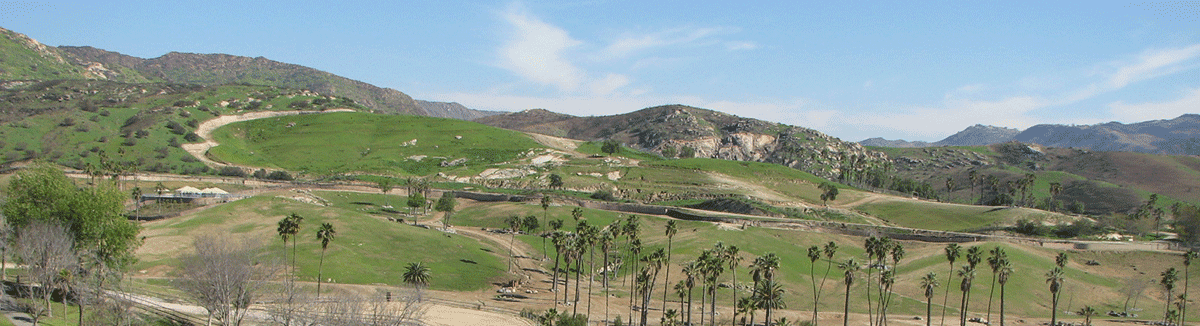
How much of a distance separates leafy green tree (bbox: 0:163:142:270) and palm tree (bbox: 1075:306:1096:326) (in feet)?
310

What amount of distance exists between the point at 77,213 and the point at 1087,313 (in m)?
101

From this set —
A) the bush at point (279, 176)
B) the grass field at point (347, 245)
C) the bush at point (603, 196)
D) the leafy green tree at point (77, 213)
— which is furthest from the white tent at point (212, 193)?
the bush at point (603, 196)

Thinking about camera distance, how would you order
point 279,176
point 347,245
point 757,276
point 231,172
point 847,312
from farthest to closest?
1. point 231,172
2. point 279,176
3. point 347,245
4. point 847,312
5. point 757,276

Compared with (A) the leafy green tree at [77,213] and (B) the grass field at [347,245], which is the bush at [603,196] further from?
(A) the leafy green tree at [77,213]

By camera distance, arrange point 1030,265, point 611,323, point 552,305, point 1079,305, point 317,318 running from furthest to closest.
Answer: point 1030,265 < point 1079,305 < point 552,305 < point 611,323 < point 317,318

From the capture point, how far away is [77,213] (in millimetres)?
59531

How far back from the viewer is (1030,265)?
97.3m

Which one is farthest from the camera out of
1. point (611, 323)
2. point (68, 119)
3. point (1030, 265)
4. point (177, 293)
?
point (68, 119)

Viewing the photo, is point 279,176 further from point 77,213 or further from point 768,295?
point 768,295

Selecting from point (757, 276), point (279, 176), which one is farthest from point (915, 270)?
point (279, 176)

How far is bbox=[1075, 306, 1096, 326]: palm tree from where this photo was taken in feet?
255

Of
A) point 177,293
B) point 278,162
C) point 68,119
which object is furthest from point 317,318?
point 68,119

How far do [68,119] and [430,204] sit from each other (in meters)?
115

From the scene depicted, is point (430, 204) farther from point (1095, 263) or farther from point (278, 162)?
point (1095, 263)
